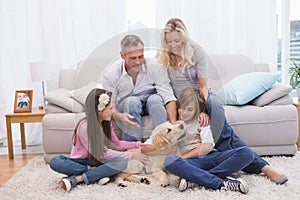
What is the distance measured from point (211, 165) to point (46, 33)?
7.01 ft

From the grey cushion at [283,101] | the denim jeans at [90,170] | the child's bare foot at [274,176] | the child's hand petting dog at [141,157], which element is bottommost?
the child's bare foot at [274,176]

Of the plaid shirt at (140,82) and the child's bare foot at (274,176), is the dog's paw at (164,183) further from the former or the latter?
the child's bare foot at (274,176)

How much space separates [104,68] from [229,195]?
97 cm

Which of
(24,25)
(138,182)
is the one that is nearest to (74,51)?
(24,25)

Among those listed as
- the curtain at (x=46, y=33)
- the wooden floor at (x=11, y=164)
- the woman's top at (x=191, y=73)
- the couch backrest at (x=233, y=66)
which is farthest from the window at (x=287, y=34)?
the wooden floor at (x=11, y=164)

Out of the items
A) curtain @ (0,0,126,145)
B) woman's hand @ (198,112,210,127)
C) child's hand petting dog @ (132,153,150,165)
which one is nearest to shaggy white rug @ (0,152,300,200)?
child's hand petting dog @ (132,153,150,165)

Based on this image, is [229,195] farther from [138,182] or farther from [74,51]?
[74,51]

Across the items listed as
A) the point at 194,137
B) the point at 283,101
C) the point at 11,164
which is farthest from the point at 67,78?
the point at 283,101

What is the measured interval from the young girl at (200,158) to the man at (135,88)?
0.10m

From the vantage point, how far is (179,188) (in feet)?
7.17

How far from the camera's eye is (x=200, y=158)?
2346 millimetres

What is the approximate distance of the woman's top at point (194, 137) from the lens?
85.3 inches

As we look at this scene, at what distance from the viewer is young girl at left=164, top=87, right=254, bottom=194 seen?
217 cm

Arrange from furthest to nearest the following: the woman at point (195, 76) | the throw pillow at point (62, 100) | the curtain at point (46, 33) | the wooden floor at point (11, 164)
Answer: the curtain at point (46, 33)
the throw pillow at point (62, 100)
the wooden floor at point (11, 164)
the woman at point (195, 76)
